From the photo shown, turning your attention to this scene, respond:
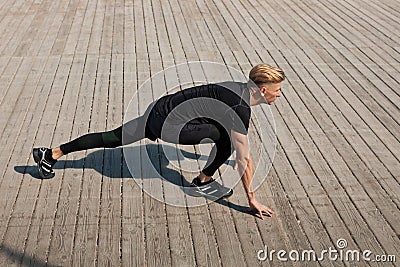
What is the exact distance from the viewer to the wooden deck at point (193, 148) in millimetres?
3430

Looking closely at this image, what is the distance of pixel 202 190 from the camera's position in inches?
153

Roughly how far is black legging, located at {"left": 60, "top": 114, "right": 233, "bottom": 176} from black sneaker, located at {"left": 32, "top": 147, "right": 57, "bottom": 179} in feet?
0.39

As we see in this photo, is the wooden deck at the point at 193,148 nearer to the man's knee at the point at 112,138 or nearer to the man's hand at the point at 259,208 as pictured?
the man's hand at the point at 259,208

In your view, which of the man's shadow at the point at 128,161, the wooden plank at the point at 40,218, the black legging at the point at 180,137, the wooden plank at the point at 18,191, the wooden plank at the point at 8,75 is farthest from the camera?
the wooden plank at the point at 8,75

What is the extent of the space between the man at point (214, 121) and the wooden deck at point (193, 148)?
1.01 ft

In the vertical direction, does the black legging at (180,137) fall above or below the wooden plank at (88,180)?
above

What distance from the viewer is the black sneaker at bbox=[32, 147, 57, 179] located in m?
3.93

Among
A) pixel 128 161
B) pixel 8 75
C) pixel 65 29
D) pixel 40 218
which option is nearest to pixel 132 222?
pixel 40 218

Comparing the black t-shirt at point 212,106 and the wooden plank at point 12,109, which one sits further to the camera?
the wooden plank at point 12,109

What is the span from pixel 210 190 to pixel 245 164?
50 centimetres

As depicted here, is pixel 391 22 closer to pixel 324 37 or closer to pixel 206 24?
pixel 324 37

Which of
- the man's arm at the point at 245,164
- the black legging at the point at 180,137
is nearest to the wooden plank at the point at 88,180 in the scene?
the black legging at the point at 180,137

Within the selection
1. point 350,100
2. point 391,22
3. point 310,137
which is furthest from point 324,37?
point 310,137

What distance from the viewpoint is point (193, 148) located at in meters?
4.43
